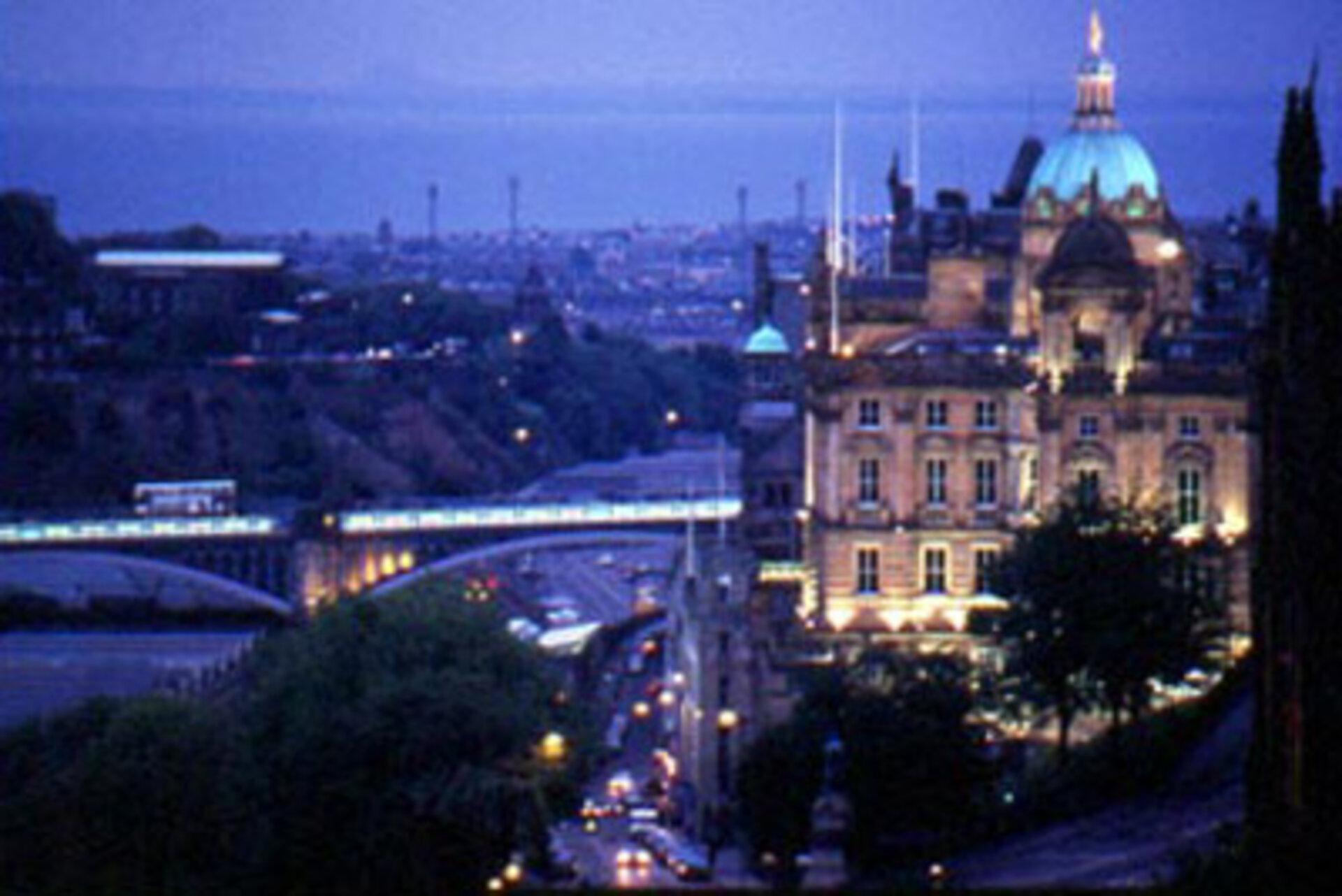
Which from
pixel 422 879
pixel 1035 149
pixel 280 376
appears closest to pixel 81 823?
pixel 422 879

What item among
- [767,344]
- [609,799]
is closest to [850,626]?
[609,799]

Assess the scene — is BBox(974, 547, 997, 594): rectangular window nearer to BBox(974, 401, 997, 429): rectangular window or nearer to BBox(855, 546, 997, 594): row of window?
BBox(855, 546, 997, 594): row of window

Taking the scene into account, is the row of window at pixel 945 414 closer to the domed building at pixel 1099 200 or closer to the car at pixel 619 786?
the domed building at pixel 1099 200

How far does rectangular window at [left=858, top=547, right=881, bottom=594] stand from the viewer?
2048cm

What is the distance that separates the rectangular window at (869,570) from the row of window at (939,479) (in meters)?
0.28

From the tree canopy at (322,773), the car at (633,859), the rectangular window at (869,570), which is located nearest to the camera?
the tree canopy at (322,773)

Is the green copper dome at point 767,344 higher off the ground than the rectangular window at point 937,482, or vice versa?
the green copper dome at point 767,344

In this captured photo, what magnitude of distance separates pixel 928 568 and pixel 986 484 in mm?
557

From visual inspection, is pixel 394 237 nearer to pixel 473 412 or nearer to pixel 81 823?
pixel 473 412

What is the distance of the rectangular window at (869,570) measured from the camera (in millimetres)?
20484

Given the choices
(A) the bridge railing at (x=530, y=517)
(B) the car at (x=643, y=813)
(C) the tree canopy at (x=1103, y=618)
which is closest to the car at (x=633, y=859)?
(B) the car at (x=643, y=813)

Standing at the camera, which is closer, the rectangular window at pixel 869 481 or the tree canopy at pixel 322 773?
the tree canopy at pixel 322 773

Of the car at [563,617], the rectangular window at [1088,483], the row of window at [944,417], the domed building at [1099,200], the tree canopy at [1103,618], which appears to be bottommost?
the car at [563,617]

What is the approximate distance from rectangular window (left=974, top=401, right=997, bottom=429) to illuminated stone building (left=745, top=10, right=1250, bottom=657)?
11 millimetres
